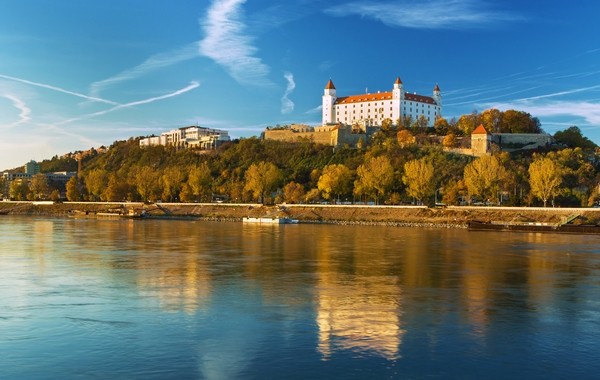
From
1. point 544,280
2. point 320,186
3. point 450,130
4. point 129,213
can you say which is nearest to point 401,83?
point 450,130

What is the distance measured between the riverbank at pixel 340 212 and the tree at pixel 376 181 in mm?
4737

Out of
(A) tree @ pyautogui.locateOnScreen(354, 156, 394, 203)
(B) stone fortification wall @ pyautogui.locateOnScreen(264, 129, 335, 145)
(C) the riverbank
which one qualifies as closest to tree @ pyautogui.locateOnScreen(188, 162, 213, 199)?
(C) the riverbank

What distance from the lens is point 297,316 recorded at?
19484mm

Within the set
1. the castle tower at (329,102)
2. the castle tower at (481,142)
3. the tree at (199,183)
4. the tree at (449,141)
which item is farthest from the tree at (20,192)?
the castle tower at (481,142)

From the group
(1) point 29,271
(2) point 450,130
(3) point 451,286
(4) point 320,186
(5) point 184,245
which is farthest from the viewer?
(2) point 450,130

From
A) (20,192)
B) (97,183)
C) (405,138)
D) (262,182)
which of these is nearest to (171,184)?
(262,182)

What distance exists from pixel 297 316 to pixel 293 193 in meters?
79.3

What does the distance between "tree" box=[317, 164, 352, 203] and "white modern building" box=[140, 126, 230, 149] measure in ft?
221

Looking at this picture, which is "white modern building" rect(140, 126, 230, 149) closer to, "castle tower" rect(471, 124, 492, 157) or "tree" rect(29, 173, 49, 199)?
"tree" rect(29, 173, 49, 199)

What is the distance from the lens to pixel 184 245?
146 feet

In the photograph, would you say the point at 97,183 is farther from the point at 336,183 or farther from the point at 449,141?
the point at 449,141

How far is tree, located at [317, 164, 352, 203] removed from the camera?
9425 cm

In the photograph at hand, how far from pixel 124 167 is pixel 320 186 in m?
70.6

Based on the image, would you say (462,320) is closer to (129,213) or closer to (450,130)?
(129,213)
